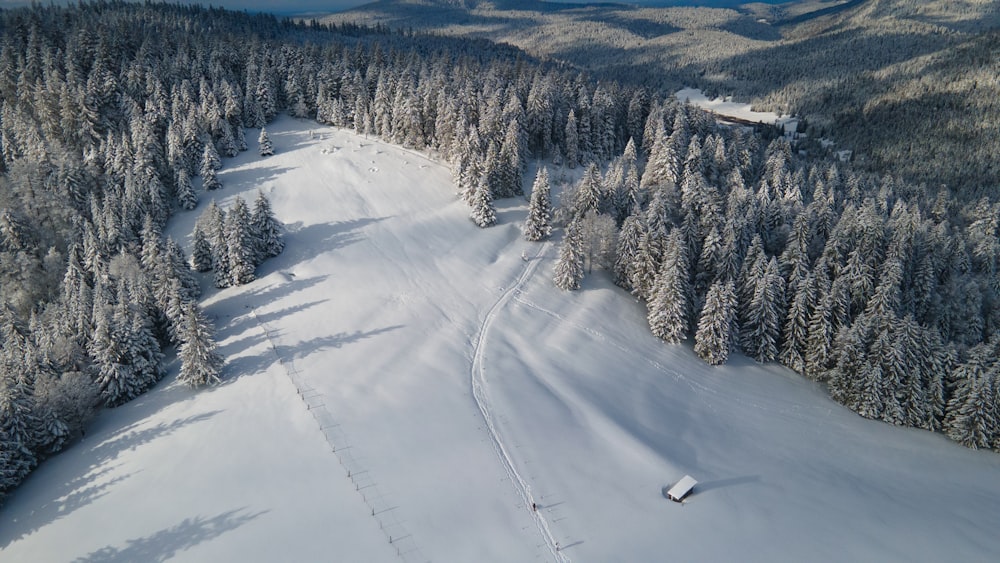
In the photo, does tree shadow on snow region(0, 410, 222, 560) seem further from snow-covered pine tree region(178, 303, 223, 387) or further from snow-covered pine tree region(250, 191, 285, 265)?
snow-covered pine tree region(250, 191, 285, 265)

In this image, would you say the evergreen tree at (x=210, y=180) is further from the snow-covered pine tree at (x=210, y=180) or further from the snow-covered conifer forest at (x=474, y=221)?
the snow-covered conifer forest at (x=474, y=221)

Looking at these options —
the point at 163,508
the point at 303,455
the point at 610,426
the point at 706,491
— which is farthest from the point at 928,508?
the point at 163,508

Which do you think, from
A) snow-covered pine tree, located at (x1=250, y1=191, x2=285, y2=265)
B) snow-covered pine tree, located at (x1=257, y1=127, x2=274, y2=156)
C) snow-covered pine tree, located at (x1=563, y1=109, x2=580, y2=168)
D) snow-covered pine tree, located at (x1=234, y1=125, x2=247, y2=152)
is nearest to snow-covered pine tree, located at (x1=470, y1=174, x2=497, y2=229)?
snow-covered pine tree, located at (x1=563, y1=109, x2=580, y2=168)

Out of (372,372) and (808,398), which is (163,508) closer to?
(372,372)

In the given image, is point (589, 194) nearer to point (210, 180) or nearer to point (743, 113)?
point (210, 180)

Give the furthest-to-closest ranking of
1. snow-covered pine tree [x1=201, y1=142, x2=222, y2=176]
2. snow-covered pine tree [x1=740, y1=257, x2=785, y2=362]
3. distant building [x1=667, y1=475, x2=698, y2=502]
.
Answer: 1. snow-covered pine tree [x1=201, y1=142, x2=222, y2=176]
2. snow-covered pine tree [x1=740, y1=257, x2=785, y2=362]
3. distant building [x1=667, y1=475, x2=698, y2=502]

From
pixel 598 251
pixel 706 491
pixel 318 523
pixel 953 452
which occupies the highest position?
pixel 598 251

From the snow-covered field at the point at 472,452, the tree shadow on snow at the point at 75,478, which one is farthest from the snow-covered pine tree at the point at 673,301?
the tree shadow on snow at the point at 75,478
